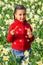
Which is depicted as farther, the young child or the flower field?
the flower field

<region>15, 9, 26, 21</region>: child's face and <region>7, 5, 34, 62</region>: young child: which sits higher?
<region>15, 9, 26, 21</region>: child's face

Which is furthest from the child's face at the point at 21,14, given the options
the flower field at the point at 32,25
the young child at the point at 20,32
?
the flower field at the point at 32,25

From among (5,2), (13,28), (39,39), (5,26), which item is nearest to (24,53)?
(13,28)

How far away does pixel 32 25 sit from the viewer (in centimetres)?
639

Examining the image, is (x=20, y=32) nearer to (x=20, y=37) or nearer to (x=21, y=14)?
(x=20, y=37)

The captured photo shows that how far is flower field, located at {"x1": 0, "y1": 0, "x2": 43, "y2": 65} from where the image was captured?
5.12m

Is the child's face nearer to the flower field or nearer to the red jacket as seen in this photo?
the red jacket

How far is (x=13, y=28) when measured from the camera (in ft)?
16.0

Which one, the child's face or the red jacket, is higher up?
the child's face

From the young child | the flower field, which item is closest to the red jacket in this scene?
the young child

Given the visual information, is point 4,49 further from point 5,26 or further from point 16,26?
point 5,26

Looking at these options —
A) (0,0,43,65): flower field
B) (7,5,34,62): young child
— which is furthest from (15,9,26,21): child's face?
(0,0,43,65): flower field

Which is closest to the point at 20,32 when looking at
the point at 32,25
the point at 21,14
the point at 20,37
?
the point at 20,37

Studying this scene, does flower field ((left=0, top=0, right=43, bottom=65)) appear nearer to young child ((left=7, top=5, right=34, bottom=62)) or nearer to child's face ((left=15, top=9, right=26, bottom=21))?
young child ((left=7, top=5, right=34, bottom=62))
